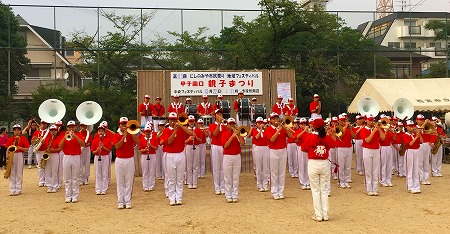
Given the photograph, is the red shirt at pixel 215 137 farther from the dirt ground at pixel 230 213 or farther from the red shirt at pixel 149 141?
the red shirt at pixel 149 141

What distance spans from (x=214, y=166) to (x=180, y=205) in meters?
2.29

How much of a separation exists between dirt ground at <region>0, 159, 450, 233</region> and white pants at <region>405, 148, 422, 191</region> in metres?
0.31

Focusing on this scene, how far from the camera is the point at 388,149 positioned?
1316 centimetres

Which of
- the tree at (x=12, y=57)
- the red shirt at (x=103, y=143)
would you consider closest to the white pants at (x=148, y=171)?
the red shirt at (x=103, y=143)

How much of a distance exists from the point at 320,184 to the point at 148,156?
586cm

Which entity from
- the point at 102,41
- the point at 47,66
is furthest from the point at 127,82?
the point at 47,66

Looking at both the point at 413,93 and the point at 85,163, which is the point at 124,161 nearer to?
the point at 85,163

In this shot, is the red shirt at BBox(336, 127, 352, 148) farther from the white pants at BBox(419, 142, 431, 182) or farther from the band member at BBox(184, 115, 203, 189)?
the band member at BBox(184, 115, 203, 189)

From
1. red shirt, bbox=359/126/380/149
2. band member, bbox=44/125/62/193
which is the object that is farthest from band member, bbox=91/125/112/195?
red shirt, bbox=359/126/380/149

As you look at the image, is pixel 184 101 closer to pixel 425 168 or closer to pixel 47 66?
pixel 425 168

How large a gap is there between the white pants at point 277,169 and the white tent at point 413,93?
388 inches

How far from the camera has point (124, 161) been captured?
10.3m

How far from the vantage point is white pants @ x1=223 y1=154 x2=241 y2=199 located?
36.5 ft

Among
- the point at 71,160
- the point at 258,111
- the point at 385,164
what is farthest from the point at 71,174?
the point at 385,164
